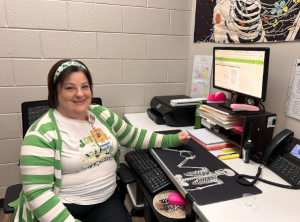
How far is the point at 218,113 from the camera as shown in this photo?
147 cm

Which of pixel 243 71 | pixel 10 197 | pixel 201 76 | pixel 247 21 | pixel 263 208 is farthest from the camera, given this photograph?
pixel 201 76

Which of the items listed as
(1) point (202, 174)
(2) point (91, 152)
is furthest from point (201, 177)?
(2) point (91, 152)

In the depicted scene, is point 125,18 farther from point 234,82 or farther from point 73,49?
point 234,82

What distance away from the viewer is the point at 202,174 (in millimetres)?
1145

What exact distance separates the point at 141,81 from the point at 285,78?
1249 mm

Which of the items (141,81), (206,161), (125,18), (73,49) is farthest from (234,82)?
(73,49)

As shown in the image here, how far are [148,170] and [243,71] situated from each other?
2.68 ft

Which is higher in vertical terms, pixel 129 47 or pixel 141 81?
pixel 129 47

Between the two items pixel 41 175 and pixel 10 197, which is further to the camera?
pixel 10 197

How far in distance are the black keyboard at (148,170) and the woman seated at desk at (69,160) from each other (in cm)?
15

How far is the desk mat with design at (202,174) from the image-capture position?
39.1 inches

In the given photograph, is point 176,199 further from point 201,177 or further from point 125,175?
point 125,175

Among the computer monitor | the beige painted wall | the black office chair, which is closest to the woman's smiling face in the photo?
the black office chair

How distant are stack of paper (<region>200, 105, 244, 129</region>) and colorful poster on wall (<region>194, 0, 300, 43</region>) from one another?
0.51m
